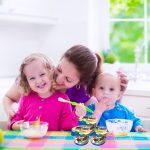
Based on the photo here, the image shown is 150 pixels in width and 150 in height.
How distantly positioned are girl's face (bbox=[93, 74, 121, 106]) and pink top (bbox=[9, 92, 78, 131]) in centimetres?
17

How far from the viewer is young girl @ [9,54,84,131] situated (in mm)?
1734

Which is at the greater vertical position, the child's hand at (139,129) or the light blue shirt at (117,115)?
the light blue shirt at (117,115)

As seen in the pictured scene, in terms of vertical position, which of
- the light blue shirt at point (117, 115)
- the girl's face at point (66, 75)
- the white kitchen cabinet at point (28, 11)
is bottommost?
the light blue shirt at point (117, 115)

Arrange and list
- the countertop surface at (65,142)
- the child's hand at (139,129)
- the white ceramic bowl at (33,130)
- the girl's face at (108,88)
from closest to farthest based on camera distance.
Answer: the countertop surface at (65,142) < the white ceramic bowl at (33,130) < the child's hand at (139,129) < the girl's face at (108,88)

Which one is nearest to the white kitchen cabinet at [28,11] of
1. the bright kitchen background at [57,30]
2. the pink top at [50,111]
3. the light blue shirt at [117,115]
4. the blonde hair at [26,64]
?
the bright kitchen background at [57,30]

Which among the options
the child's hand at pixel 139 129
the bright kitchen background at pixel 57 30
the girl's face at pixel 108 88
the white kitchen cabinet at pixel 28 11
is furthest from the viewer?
the bright kitchen background at pixel 57 30

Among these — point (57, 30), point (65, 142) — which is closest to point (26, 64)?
point (65, 142)

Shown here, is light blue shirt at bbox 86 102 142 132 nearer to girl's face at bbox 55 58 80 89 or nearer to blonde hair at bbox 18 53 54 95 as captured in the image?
girl's face at bbox 55 58 80 89

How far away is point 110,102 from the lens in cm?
180

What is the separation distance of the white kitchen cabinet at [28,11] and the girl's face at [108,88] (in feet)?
3.92

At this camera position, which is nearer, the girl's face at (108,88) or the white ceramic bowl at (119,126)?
the white ceramic bowl at (119,126)

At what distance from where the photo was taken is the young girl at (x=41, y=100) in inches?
68.3

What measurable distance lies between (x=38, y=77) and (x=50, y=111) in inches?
6.7

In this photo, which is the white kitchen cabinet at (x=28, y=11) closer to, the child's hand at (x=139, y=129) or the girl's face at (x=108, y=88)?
the girl's face at (x=108, y=88)
